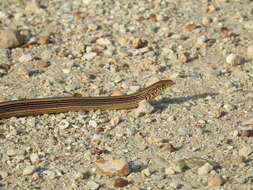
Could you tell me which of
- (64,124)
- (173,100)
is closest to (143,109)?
(173,100)

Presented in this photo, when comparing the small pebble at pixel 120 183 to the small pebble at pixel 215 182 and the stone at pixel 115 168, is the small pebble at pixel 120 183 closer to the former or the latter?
the stone at pixel 115 168

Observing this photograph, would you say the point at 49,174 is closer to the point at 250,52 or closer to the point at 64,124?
the point at 64,124

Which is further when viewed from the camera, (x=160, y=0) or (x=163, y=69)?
(x=160, y=0)

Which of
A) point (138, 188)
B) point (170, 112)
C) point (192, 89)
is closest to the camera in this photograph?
point (138, 188)

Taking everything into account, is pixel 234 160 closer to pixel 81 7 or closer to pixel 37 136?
pixel 37 136

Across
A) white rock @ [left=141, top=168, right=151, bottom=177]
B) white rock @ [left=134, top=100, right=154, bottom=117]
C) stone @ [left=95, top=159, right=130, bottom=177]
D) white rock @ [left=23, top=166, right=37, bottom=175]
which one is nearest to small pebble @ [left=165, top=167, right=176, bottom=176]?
white rock @ [left=141, top=168, right=151, bottom=177]

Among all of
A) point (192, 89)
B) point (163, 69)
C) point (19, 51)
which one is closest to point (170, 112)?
point (192, 89)

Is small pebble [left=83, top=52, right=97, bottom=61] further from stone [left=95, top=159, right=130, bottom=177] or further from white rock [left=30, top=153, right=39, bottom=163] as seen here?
stone [left=95, top=159, right=130, bottom=177]
